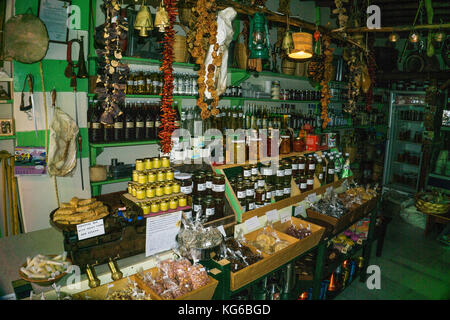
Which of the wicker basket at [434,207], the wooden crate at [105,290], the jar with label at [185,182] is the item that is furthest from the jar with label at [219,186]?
the wicker basket at [434,207]

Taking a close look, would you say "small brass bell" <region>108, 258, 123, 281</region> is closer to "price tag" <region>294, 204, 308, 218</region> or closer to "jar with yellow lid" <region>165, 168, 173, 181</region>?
"jar with yellow lid" <region>165, 168, 173, 181</region>

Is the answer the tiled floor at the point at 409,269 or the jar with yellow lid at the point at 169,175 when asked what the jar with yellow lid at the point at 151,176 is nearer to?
the jar with yellow lid at the point at 169,175

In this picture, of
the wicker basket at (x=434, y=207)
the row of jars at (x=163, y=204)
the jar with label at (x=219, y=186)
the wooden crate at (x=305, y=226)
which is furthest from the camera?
the wicker basket at (x=434, y=207)

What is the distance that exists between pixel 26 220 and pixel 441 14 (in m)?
7.41

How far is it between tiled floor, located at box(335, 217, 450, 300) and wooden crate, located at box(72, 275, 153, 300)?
2553mm

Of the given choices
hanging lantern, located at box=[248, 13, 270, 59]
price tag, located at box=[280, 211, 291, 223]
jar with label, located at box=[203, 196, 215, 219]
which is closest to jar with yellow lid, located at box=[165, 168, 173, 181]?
jar with label, located at box=[203, 196, 215, 219]

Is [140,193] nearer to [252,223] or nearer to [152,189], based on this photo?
[152,189]

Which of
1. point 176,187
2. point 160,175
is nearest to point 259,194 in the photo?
point 176,187

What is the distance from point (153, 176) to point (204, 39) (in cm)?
122

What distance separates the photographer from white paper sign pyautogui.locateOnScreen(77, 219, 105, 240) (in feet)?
5.68

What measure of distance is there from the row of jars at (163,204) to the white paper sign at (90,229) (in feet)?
1.01

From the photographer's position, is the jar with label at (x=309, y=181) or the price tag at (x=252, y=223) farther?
the jar with label at (x=309, y=181)

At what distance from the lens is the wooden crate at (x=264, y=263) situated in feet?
6.42

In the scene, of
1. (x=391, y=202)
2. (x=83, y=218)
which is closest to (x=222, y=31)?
(x=83, y=218)
